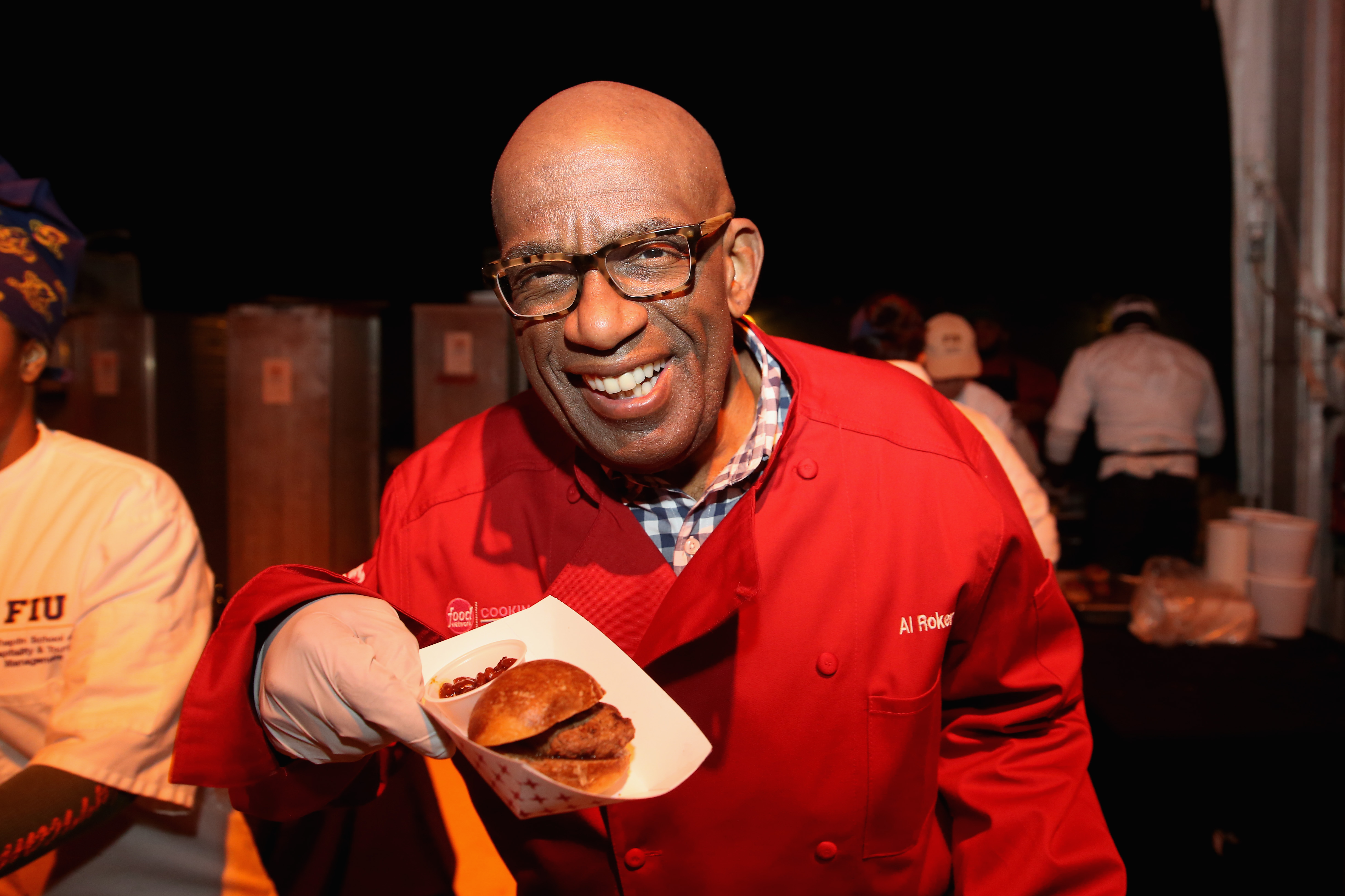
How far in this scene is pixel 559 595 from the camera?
126 centimetres

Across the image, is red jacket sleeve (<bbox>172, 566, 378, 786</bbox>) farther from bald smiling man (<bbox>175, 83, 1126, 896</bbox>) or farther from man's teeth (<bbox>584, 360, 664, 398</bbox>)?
man's teeth (<bbox>584, 360, 664, 398</bbox>)

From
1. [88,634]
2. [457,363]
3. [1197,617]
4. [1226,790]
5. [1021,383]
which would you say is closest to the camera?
[88,634]

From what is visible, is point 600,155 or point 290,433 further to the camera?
point 290,433

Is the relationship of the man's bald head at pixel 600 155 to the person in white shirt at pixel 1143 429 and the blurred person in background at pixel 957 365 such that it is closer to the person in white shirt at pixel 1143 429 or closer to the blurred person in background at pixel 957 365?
the blurred person in background at pixel 957 365

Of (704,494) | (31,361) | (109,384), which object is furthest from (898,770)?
(109,384)

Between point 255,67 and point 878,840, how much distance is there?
521cm

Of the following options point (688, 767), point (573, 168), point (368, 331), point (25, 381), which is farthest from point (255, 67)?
point (688, 767)

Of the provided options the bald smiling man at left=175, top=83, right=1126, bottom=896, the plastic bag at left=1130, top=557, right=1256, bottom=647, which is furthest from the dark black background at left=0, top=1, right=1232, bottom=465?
the bald smiling man at left=175, top=83, right=1126, bottom=896

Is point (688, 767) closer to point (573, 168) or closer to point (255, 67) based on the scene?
point (573, 168)

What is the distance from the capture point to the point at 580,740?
1001mm

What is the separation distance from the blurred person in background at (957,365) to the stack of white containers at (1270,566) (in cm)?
123

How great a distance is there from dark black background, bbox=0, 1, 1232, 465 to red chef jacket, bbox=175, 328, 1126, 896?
4.02m

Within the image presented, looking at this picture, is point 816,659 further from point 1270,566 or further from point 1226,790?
point 1270,566

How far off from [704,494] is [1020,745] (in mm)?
710
